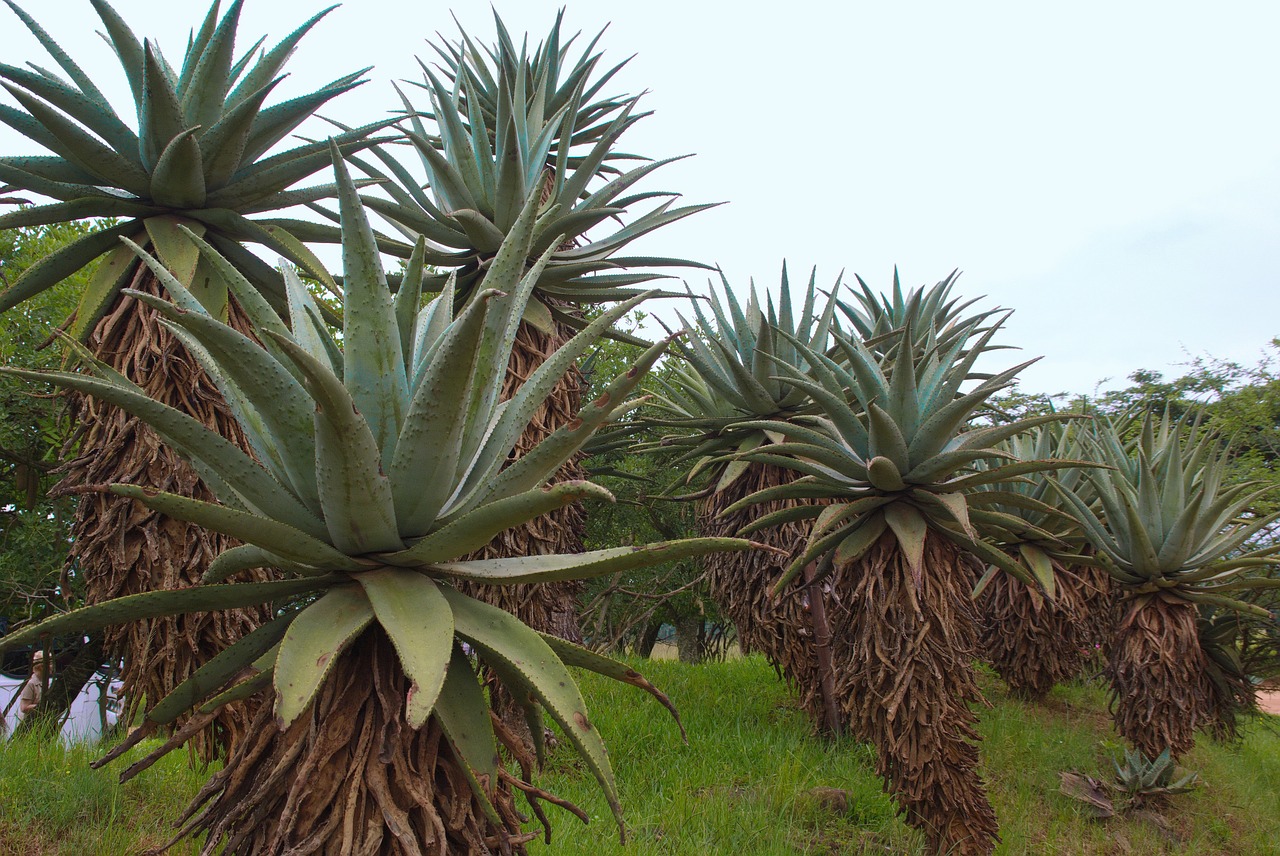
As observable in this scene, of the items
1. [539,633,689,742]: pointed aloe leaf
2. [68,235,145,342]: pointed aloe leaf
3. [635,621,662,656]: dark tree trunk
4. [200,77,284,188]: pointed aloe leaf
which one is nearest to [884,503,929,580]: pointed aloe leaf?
[539,633,689,742]: pointed aloe leaf

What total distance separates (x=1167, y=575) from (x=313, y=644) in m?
6.18

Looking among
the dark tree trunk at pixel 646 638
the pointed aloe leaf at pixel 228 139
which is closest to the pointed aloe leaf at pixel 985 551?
the pointed aloe leaf at pixel 228 139

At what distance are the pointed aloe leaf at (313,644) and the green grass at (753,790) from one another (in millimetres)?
2230

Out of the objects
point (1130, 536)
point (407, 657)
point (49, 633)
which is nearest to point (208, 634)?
point (49, 633)

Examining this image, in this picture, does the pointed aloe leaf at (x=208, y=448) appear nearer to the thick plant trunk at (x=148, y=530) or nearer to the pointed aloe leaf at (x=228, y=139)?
the thick plant trunk at (x=148, y=530)

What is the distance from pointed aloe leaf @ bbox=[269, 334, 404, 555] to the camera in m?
1.69

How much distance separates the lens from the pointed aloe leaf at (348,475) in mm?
1688

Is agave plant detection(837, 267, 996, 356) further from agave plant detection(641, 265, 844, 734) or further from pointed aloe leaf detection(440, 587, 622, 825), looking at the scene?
pointed aloe leaf detection(440, 587, 622, 825)

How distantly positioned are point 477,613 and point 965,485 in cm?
312

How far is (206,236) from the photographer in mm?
3355

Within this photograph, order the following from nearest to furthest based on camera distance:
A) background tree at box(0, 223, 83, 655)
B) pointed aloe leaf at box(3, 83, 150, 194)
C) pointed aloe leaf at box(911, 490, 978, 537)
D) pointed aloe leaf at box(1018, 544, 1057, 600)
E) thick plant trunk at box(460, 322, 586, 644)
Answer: pointed aloe leaf at box(3, 83, 150, 194) → pointed aloe leaf at box(911, 490, 978, 537) → thick plant trunk at box(460, 322, 586, 644) → pointed aloe leaf at box(1018, 544, 1057, 600) → background tree at box(0, 223, 83, 655)

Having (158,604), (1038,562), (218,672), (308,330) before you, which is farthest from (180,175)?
(1038,562)

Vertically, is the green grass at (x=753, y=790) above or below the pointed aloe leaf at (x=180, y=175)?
below

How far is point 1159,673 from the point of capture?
5.77m
